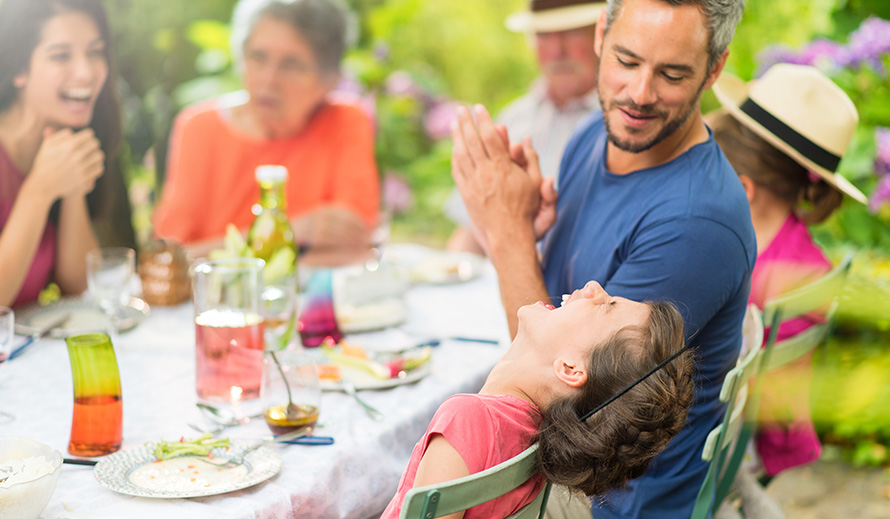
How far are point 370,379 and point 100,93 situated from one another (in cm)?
143

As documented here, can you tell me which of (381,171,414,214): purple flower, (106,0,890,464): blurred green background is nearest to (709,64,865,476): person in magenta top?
(106,0,890,464): blurred green background

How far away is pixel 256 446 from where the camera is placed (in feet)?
4.60

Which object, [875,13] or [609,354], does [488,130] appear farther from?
[875,13]

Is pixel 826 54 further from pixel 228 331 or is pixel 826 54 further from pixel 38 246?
pixel 38 246

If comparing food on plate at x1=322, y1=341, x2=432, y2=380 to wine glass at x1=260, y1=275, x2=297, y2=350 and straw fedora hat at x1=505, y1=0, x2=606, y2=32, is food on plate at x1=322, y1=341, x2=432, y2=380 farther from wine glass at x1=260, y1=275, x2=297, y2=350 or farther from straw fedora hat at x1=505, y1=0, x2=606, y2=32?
straw fedora hat at x1=505, y1=0, x2=606, y2=32

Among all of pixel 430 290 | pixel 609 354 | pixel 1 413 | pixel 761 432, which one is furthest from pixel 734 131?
pixel 1 413

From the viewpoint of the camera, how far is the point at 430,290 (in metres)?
2.58

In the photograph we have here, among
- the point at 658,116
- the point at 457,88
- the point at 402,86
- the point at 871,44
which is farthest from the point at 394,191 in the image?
the point at 658,116

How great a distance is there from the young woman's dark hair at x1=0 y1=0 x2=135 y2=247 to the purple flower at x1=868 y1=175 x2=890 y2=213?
2.93 metres

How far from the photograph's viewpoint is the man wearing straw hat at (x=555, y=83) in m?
3.42

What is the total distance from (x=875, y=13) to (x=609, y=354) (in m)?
3.09

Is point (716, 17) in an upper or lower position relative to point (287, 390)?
upper

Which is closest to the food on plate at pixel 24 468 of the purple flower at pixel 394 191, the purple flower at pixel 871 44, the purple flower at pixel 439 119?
the purple flower at pixel 871 44

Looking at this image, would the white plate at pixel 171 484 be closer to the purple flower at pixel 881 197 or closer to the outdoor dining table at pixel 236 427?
the outdoor dining table at pixel 236 427
